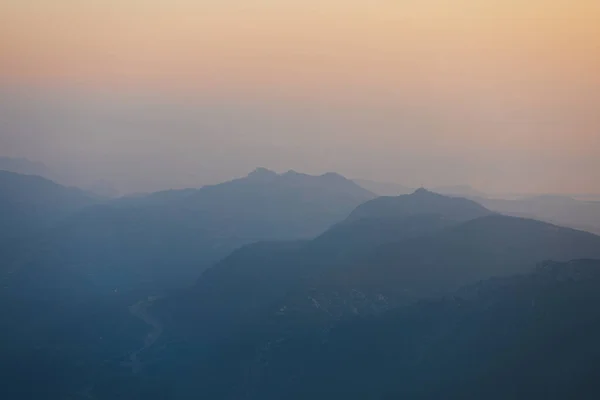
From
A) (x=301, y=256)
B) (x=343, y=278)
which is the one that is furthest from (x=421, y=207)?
(x=343, y=278)

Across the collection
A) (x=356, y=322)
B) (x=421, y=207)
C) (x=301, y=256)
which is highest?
(x=421, y=207)

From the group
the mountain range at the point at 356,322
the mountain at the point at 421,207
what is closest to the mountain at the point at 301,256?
the mountain at the point at 421,207

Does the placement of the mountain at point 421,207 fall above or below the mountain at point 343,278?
above

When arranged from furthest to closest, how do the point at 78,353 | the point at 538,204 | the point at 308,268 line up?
1. the point at 538,204
2. the point at 308,268
3. the point at 78,353

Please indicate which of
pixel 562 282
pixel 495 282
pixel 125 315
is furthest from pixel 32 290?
pixel 562 282

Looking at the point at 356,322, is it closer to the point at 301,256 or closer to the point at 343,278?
the point at 343,278

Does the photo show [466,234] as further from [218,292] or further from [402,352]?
[218,292]

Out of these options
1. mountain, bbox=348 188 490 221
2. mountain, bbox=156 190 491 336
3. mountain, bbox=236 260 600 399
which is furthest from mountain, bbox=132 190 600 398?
mountain, bbox=236 260 600 399

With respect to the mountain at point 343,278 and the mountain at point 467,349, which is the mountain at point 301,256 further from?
the mountain at point 467,349
